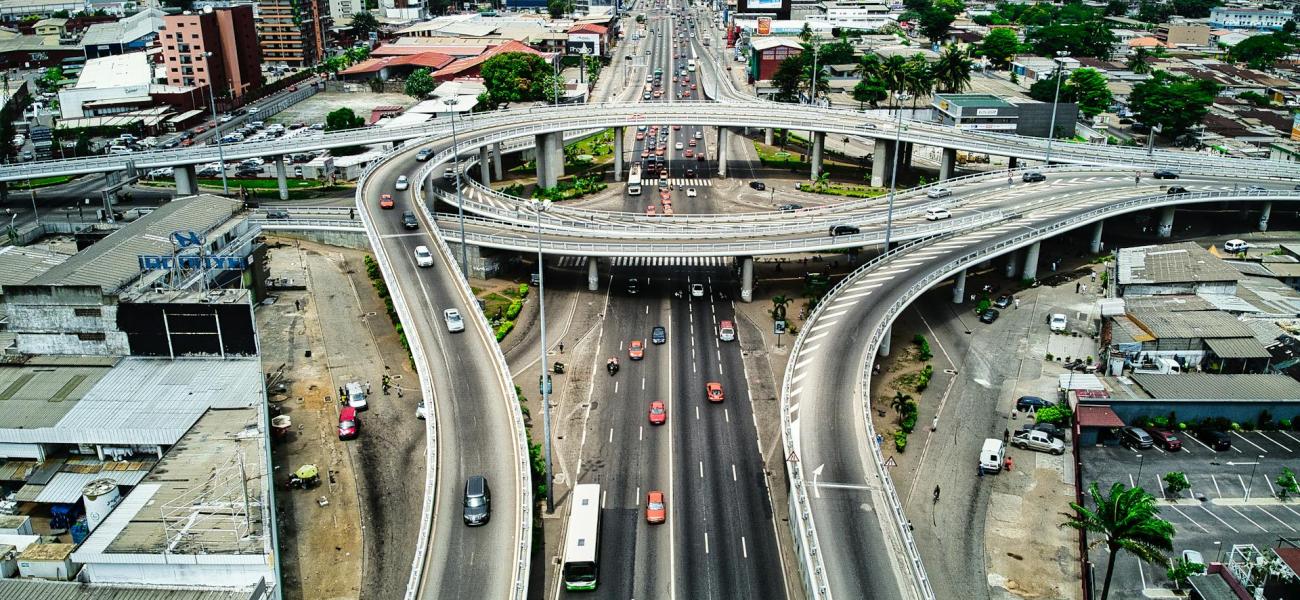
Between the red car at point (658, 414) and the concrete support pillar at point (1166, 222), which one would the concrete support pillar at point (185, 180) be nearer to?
the red car at point (658, 414)

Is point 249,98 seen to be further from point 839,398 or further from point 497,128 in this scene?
point 839,398

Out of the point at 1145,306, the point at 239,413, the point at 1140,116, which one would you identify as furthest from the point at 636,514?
the point at 1140,116

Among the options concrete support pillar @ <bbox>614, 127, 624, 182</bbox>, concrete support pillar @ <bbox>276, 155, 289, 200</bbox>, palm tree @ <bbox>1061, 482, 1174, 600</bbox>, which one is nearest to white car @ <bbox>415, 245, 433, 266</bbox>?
concrete support pillar @ <bbox>276, 155, 289, 200</bbox>

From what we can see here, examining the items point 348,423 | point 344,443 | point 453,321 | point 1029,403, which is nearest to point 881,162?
→ point 1029,403

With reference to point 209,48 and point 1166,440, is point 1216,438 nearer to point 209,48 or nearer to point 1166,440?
point 1166,440

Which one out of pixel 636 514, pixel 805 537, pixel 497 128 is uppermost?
pixel 497 128

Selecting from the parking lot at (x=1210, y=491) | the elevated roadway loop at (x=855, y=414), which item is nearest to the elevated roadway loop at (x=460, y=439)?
the elevated roadway loop at (x=855, y=414)
